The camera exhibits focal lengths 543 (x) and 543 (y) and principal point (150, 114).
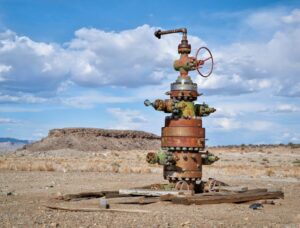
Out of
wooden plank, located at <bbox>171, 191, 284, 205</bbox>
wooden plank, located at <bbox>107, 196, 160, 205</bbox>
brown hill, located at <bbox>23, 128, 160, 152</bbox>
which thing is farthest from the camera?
brown hill, located at <bbox>23, 128, 160, 152</bbox>

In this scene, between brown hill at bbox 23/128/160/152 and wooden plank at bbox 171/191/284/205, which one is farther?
brown hill at bbox 23/128/160/152

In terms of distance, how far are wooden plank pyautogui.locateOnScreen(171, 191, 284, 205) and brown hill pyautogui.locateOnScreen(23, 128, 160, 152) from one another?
68.7 metres

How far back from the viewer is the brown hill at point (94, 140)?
83875mm

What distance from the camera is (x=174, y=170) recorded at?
14641mm

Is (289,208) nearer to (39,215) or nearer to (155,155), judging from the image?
(155,155)

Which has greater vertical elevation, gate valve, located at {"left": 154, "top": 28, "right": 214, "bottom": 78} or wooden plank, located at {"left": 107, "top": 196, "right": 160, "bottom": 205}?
gate valve, located at {"left": 154, "top": 28, "right": 214, "bottom": 78}

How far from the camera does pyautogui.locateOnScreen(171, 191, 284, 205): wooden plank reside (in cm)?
1267

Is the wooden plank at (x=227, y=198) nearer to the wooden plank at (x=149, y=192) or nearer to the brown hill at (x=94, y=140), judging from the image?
the wooden plank at (x=149, y=192)

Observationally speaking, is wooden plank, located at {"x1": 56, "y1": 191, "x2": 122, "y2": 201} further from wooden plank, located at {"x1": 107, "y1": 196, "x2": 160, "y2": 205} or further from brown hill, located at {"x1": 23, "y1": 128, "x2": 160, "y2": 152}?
brown hill, located at {"x1": 23, "y1": 128, "x2": 160, "y2": 152}

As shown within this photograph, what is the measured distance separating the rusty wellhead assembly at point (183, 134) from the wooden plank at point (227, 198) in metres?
1.55

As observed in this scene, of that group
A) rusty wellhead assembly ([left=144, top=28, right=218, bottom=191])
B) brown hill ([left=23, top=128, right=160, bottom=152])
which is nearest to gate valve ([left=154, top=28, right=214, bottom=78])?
rusty wellhead assembly ([left=144, top=28, right=218, bottom=191])

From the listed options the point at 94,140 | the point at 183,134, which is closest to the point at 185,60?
the point at 183,134

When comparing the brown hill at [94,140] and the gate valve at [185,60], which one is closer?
the gate valve at [185,60]

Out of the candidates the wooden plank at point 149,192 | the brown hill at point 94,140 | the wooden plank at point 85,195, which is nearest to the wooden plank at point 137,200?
the wooden plank at point 149,192
